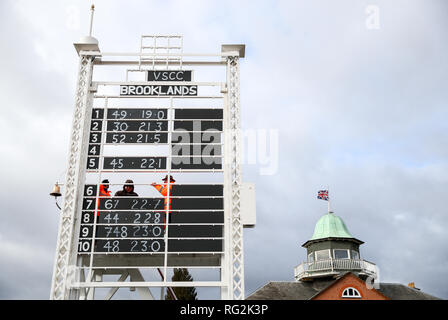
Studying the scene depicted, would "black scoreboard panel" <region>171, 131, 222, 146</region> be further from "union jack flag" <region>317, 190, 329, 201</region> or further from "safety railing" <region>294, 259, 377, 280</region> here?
"union jack flag" <region>317, 190, 329, 201</region>

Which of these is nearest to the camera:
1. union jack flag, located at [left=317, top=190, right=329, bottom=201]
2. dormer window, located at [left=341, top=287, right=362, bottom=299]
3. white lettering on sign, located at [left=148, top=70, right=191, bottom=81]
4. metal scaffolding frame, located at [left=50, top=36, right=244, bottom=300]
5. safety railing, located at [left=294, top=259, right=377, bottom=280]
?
metal scaffolding frame, located at [left=50, top=36, right=244, bottom=300]

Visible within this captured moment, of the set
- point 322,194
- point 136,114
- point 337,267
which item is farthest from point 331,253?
point 136,114

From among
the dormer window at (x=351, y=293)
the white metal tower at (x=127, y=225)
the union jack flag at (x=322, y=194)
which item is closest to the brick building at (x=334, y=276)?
the dormer window at (x=351, y=293)

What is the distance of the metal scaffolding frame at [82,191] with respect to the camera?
13109mm

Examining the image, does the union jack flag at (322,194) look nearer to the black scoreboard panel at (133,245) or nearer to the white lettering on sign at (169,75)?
the white lettering on sign at (169,75)

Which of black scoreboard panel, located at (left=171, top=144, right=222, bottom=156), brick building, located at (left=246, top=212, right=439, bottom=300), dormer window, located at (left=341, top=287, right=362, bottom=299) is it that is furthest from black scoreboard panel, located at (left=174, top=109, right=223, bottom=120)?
dormer window, located at (left=341, top=287, right=362, bottom=299)

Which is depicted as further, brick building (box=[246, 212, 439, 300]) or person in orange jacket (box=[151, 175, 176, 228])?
brick building (box=[246, 212, 439, 300])

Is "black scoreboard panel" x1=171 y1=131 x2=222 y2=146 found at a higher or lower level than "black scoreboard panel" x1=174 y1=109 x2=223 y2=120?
lower

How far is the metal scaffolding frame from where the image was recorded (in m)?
13.1

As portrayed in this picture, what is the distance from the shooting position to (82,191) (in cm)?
1412

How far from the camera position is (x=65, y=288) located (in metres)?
13.1

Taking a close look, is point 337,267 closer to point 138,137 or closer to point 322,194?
point 322,194
